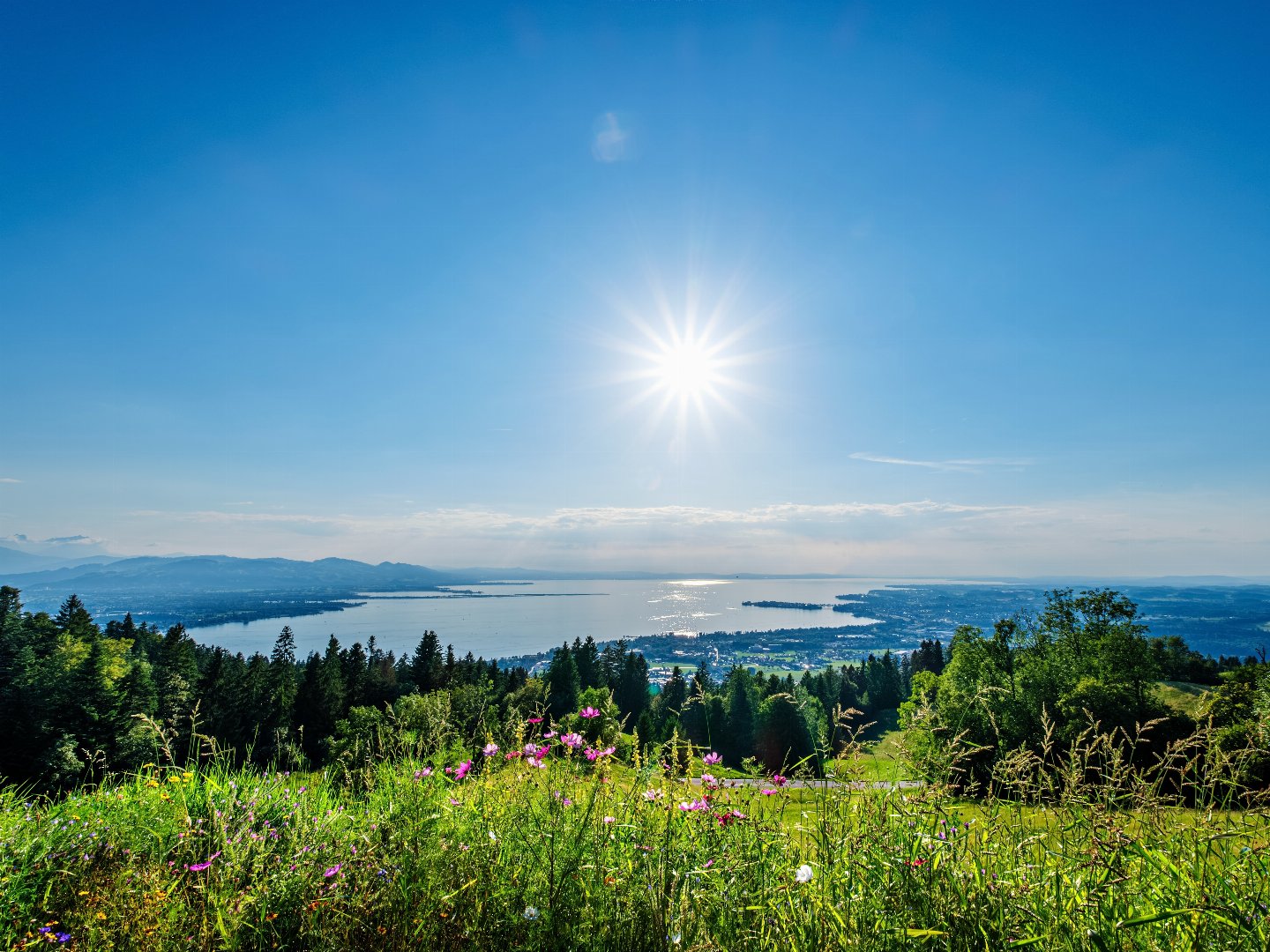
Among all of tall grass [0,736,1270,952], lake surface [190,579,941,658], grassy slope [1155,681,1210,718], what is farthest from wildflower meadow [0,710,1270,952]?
lake surface [190,579,941,658]

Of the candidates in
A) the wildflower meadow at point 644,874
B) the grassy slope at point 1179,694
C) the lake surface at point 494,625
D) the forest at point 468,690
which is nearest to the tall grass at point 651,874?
the wildflower meadow at point 644,874

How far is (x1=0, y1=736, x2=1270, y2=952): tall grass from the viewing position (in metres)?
1.96

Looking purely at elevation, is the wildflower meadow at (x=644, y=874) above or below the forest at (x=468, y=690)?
above

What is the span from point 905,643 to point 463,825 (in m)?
120

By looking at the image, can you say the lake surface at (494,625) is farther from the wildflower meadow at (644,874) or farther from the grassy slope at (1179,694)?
the wildflower meadow at (644,874)

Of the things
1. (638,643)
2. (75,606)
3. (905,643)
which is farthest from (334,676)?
(905,643)

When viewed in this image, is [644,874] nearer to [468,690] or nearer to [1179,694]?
[468,690]

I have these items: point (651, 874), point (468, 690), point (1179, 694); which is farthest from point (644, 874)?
point (1179, 694)

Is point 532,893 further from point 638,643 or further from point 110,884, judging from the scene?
point 638,643

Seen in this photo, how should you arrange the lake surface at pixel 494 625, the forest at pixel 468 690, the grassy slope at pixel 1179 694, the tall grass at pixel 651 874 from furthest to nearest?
1. the lake surface at pixel 494 625
2. the grassy slope at pixel 1179 694
3. the forest at pixel 468 690
4. the tall grass at pixel 651 874

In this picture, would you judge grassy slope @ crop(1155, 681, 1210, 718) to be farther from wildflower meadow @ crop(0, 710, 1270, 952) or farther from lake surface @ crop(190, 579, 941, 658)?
lake surface @ crop(190, 579, 941, 658)

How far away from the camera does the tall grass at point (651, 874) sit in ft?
6.44

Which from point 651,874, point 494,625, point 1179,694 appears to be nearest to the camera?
point 651,874

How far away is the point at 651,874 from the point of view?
2.41 metres
